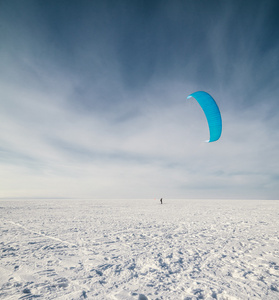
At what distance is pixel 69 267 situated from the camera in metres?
4.75

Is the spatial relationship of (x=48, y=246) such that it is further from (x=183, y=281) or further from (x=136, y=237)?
(x=183, y=281)

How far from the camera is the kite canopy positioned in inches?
410

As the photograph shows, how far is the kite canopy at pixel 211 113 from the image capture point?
410 inches

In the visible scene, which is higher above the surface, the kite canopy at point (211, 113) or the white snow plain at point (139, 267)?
the kite canopy at point (211, 113)

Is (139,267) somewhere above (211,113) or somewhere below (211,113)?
below

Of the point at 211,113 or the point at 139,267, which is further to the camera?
the point at 211,113

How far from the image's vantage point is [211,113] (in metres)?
10.7

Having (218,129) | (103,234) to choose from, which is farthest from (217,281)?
(218,129)

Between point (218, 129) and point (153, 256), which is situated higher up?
point (218, 129)

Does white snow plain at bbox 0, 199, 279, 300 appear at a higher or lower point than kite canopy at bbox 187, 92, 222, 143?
lower

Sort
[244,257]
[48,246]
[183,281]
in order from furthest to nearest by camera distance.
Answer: [48,246] → [244,257] → [183,281]

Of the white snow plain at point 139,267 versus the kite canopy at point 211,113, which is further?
the kite canopy at point 211,113

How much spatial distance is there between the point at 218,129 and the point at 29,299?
35.8 feet

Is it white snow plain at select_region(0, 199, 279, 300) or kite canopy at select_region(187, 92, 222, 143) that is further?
kite canopy at select_region(187, 92, 222, 143)
